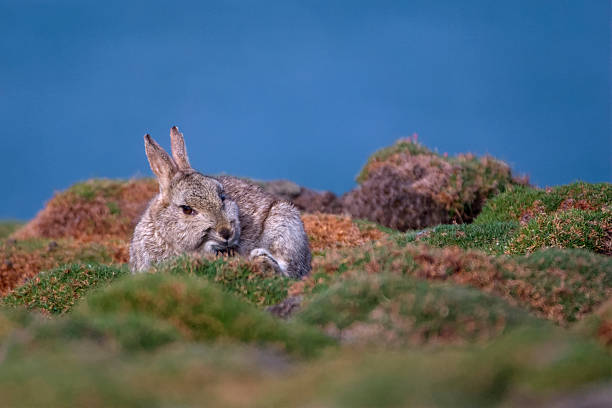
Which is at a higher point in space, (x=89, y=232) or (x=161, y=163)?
(x=89, y=232)

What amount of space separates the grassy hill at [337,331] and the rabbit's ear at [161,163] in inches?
78.0

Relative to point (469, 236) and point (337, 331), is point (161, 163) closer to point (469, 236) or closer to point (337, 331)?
point (337, 331)

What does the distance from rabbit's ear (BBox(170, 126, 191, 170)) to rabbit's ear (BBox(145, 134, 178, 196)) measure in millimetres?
340

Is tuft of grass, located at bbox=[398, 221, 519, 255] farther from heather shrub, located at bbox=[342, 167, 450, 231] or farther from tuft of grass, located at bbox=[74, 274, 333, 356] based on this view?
tuft of grass, located at bbox=[74, 274, 333, 356]

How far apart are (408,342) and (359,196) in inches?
839

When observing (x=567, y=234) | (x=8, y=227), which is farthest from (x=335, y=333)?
(x=8, y=227)

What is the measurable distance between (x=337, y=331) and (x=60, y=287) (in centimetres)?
908

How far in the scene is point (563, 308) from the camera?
1136cm

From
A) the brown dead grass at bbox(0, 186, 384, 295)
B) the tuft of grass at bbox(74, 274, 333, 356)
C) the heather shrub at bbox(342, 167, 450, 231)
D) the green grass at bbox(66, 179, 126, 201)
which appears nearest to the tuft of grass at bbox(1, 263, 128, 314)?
the brown dead grass at bbox(0, 186, 384, 295)

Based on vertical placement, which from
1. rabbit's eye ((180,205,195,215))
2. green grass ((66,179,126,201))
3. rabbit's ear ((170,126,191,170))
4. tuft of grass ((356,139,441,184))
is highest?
tuft of grass ((356,139,441,184))

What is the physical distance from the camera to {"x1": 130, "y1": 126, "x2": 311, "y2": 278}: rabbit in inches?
511

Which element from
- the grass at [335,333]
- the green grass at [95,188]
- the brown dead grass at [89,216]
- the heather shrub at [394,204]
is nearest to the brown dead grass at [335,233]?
the heather shrub at [394,204]

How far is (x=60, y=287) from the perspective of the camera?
16.0 metres

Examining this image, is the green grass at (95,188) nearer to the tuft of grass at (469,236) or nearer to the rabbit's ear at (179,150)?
the tuft of grass at (469,236)
